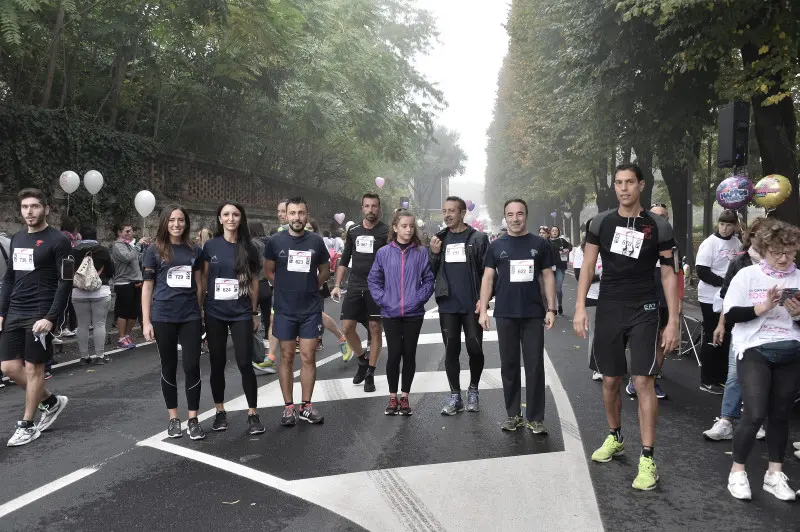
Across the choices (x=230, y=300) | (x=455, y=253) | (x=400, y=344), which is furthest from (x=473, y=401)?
(x=230, y=300)

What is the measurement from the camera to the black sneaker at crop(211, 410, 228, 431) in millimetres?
5938

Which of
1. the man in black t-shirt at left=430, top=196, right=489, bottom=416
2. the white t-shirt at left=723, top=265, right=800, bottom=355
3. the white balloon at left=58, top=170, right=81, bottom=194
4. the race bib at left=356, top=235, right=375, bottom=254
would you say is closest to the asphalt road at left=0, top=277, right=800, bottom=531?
the man in black t-shirt at left=430, top=196, right=489, bottom=416

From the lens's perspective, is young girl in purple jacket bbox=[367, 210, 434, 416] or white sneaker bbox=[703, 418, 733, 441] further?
young girl in purple jacket bbox=[367, 210, 434, 416]

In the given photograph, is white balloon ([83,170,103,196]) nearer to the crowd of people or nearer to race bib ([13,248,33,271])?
the crowd of people

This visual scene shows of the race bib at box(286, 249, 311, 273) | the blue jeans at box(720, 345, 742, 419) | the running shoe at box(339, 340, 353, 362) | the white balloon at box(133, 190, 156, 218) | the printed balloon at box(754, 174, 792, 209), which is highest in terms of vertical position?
the white balloon at box(133, 190, 156, 218)

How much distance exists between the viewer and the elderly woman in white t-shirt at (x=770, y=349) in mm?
4355

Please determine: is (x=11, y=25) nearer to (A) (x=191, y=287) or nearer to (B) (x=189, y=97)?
(A) (x=191, y=287)

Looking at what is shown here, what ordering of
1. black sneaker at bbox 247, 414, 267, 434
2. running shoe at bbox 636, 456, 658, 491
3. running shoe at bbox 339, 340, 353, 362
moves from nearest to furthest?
running shoe at bbox 636, 456, 658, 491 < black sneaker at bbox 247, 414, 267, 434 < running shoe at bbox 339, 340, 353, 362

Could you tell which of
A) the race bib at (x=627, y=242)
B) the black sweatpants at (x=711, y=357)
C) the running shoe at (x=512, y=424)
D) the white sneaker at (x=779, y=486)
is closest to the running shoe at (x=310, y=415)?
the running shoe at (x=512, y=424)

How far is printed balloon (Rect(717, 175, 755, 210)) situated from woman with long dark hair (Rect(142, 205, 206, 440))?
6040mm

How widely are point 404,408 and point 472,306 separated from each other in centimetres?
109

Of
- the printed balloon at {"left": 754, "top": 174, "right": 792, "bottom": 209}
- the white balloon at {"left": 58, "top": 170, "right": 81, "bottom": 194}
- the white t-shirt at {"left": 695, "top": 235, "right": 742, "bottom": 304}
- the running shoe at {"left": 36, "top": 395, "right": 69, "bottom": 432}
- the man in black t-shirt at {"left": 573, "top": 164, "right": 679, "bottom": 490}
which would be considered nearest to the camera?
the man in black t-shirt at {"left": 573, "top": 164, "right": 679, "bottom": 490}

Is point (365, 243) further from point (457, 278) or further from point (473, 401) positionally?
point (473, 401)

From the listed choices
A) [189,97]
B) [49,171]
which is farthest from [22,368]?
[189,97]
